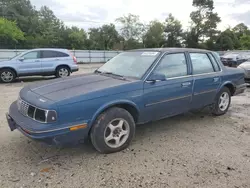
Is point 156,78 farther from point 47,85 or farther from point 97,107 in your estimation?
point 47,85

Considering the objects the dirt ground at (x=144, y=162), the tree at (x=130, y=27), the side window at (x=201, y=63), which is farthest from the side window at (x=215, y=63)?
the tree at (x=130, y=27)

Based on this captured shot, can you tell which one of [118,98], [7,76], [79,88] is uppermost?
[79,88]

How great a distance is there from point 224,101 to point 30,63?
877cm

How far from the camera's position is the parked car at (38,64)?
9.91m

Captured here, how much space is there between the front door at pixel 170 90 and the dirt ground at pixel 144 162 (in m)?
0.51

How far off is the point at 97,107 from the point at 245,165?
7.29 ft

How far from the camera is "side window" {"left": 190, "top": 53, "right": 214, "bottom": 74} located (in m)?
4.35

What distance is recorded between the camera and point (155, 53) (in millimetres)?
3938

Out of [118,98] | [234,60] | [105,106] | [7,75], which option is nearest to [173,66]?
[118,98]

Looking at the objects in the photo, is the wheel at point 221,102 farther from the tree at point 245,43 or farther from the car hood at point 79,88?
the tree at point 245,43

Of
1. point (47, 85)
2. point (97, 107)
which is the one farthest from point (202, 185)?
point (47, 85)

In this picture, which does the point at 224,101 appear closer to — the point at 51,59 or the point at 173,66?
the point at 173,66

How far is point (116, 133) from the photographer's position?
3305mm

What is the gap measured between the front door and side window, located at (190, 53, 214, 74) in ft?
0.82
